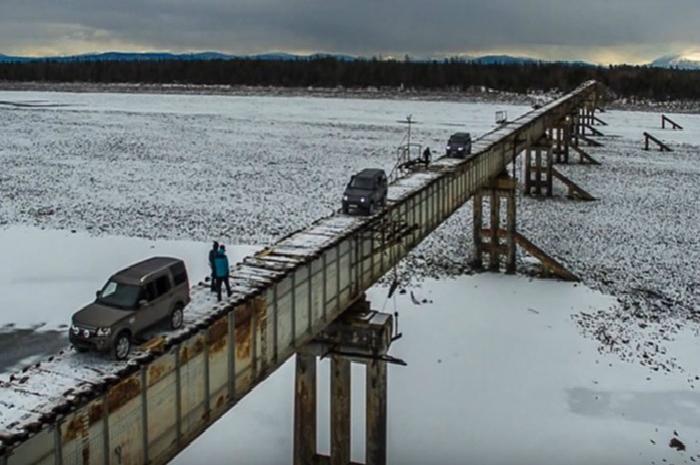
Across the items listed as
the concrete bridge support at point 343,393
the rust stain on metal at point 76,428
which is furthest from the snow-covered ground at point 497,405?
the rust stain on metal at point 76,428

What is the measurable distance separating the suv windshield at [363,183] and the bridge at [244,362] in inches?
34.1

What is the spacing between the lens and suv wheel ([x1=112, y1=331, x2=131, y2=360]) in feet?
37.6

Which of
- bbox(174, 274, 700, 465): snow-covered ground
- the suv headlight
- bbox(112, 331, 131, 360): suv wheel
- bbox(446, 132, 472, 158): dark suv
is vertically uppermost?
bbox(446, 132, 472, 158): dark suv

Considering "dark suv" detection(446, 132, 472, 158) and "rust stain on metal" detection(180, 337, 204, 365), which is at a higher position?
"dark suv" detection(446, 132, 472, 158)

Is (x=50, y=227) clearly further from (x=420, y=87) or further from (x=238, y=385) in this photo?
(x=420, y=87)

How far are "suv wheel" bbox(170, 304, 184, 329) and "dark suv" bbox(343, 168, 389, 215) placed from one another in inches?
387

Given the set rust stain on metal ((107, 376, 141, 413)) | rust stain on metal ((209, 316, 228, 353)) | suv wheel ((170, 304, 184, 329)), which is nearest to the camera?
rust stain on metal ((107, 376, 141, 413))

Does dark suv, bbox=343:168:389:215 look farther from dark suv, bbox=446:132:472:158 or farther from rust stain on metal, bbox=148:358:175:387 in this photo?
dark suv, bbox=446:132:472:158

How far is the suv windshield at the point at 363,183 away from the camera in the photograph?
22.5 m

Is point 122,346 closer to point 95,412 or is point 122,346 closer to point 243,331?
point 95,412

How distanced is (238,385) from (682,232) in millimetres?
34715

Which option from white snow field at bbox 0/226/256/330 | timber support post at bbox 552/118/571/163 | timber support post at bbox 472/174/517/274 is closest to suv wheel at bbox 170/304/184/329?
white snow field at bbox 0/226/256/330

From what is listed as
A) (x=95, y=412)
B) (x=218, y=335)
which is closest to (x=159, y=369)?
(x=95, y=412)

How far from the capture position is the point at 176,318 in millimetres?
12859
